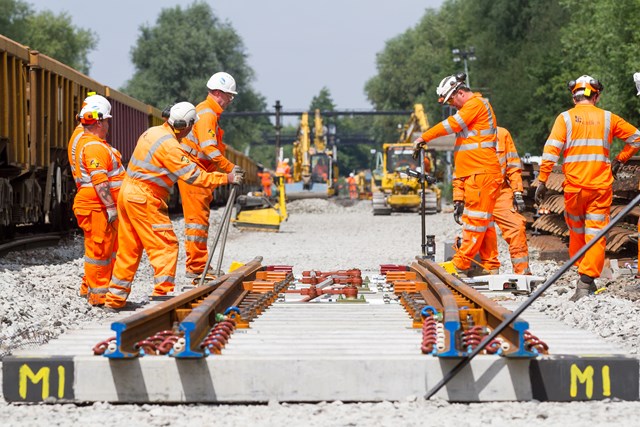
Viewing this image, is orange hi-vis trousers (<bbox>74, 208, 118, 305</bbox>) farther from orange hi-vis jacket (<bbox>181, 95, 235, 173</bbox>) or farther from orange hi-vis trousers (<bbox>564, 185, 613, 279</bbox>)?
orange hi-vis trousers (<bbox>564, 185, 613, 279</bbox>)

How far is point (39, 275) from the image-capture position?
1311 cm

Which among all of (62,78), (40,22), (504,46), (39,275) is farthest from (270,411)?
(40,22)

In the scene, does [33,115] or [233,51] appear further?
[233,51]

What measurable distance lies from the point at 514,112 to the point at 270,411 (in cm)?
5581

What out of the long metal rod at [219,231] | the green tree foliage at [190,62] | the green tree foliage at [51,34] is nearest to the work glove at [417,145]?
the long metal rod at [219,231]

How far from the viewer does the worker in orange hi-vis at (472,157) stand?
1188 centimetres

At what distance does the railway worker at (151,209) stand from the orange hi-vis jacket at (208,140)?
211 cm

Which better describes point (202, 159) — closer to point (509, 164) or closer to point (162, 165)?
point (162, 165)

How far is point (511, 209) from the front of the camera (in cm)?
1257

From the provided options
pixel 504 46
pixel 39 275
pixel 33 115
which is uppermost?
pixel 504 46

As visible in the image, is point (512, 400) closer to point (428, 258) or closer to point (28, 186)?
point (428, 258)

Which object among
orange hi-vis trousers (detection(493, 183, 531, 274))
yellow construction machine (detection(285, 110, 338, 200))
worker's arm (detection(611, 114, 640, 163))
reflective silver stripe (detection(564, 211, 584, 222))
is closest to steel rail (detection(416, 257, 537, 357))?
reflective silver stripe (detection(564, 211, 584, 222))

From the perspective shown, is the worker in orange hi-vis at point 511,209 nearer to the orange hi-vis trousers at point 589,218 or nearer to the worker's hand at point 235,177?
the orange hi-vis trousers at point 589,218

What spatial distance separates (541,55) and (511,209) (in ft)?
155
